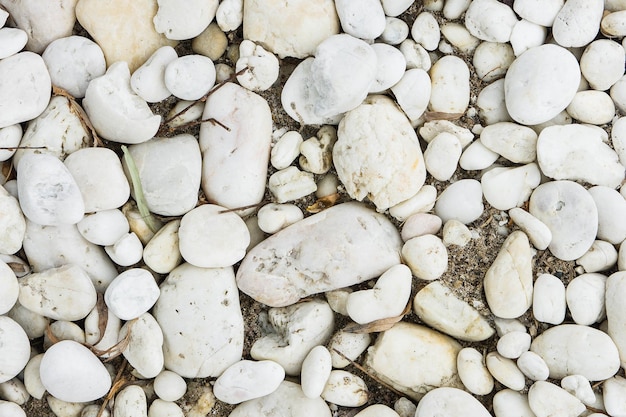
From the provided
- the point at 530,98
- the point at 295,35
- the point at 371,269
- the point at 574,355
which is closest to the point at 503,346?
the point at 574,355

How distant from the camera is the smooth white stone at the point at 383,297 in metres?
1.87

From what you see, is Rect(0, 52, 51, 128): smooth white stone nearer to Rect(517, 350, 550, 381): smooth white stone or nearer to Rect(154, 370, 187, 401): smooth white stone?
Rect(154, 370, 187, 401): smooth white stone

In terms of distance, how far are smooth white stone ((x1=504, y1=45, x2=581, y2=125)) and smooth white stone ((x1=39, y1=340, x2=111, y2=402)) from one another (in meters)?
1.26

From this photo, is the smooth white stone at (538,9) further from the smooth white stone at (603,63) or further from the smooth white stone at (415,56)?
the smooth white stone at (415,56)

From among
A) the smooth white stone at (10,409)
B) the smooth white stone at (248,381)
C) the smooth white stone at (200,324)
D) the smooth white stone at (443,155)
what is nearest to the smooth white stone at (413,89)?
the smooth white stone at (443,155)

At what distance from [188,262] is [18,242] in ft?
1.42

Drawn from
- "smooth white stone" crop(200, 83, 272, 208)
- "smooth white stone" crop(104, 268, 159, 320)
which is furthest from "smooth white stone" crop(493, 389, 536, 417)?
"smooth white stone" crop(104, 268, 159, 320)

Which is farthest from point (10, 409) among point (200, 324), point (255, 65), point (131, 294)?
point (255, 65)

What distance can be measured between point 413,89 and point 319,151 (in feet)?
0.98

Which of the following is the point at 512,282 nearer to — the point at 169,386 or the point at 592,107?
the point at 592,107

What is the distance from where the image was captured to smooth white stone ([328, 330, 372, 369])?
Answer: 1918 mm

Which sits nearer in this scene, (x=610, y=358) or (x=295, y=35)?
(x=610, y=358)

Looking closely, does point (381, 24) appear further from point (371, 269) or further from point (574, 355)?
point (574, 355)

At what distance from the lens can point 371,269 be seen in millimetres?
1920
